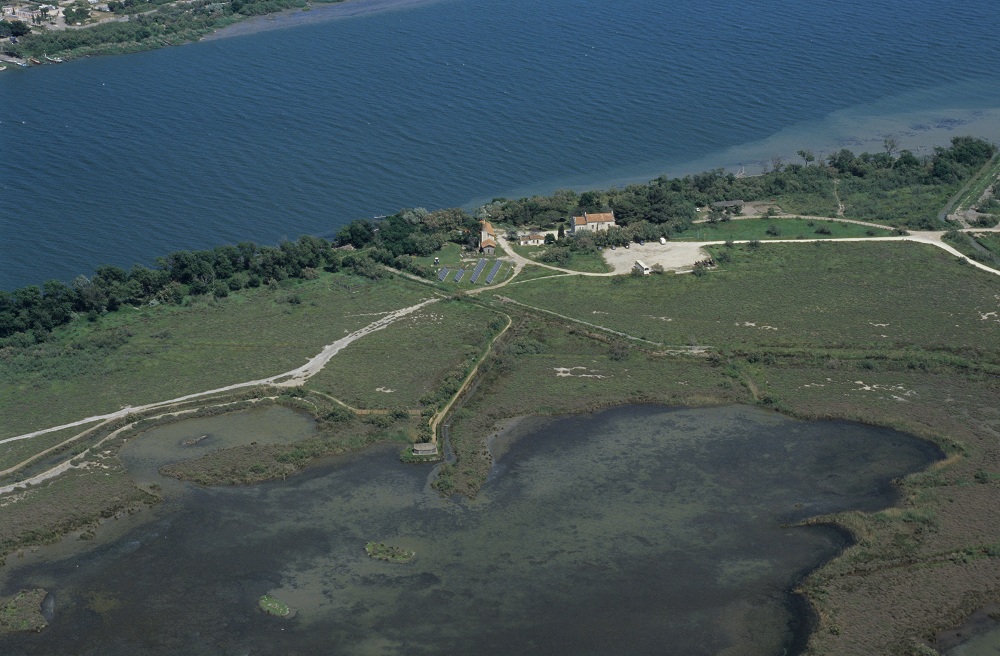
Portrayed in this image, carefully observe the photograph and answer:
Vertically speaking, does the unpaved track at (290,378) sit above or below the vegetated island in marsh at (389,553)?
above

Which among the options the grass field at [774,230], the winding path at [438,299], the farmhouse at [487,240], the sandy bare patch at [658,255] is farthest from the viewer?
the grass field at [774,230]

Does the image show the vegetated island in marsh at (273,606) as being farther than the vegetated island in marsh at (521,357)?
No

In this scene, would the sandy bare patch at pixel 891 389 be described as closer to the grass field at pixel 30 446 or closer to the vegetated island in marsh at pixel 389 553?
the vegetated island in marsh at pixel 389 553

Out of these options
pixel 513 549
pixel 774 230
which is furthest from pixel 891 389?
pixel 513 549

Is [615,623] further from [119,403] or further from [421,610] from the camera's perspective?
[119,403]

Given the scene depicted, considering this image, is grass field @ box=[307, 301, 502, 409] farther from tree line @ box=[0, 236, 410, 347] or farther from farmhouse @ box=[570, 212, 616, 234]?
A: farmhouse @ box=[570, 212, 616, 234]

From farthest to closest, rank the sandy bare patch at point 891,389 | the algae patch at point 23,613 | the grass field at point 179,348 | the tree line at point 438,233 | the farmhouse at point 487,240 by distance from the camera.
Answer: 1. the farmhouse at point 487,240
2. the tree line at point 438,233
3. the grass field at point 179,348
4. the sandy bare patch at point 891,389
5. the algae patch at point 23,613

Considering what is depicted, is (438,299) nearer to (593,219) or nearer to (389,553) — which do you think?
(593,219)

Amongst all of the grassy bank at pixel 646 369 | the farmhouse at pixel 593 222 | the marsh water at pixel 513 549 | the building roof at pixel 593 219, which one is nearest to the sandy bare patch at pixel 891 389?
the grassy bank at pixel 646 369
